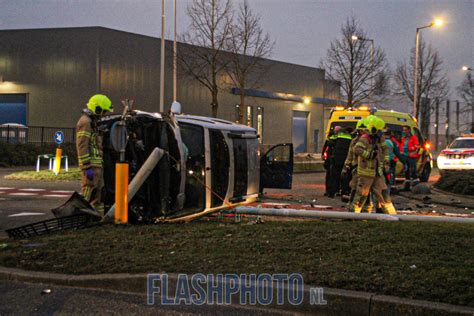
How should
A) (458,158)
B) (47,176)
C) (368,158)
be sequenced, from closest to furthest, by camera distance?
(368,158) → (47,176) → (458,158)

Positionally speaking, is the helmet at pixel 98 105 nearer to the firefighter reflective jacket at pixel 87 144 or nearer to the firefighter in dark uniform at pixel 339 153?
the firefighter reflective jacket at pixel 87 144

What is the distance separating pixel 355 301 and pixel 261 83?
138 ft

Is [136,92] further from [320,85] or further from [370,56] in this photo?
[320,85]

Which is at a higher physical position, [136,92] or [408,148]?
[136,92]

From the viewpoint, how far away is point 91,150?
904 cm

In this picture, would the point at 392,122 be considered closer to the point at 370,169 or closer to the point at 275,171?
the point at 275,171

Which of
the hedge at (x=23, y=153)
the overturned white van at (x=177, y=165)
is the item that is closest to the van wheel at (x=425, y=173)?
the overturned white van at (x=177, y=165)

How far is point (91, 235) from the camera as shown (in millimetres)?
7898

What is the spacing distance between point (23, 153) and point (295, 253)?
83.0 feet

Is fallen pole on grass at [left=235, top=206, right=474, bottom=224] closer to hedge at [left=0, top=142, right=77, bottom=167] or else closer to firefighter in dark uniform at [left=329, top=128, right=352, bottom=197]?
firefighter in dark uniform at [left=329, top=128, right=352, bottom=197]

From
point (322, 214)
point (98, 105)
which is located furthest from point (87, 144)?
point (322, 214)

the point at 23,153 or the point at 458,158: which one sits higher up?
the point at 458,158

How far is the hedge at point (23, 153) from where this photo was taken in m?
28.7

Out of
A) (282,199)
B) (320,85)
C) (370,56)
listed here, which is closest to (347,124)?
(282,199)
